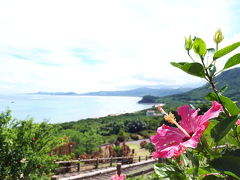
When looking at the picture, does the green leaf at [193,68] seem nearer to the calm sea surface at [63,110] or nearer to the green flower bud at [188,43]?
the green flower bud at [188,43]

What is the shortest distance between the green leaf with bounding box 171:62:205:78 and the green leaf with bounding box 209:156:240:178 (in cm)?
23

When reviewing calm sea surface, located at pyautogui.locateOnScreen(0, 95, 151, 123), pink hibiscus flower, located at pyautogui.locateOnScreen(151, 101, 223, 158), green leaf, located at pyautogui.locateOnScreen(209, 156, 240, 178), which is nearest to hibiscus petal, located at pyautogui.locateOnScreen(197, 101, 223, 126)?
pink hibiscus flower, located at pyautogui.locateOnScreen(151, 101, 223, 158)

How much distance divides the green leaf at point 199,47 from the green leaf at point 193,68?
0.06 meters

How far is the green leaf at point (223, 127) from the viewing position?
495 mm

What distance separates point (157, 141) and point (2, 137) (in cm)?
494

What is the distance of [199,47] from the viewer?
1.98 ft

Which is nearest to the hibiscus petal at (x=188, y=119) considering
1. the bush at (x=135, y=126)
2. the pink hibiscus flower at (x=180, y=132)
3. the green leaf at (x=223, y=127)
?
the pink hibiscus flower at (x=180, y=132)

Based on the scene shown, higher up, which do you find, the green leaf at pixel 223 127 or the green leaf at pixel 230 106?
the green leaf at pixel 230 106

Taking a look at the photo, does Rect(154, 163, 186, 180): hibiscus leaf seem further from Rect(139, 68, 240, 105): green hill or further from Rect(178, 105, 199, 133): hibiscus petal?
Rect(139, 68, 240, 105): green hill

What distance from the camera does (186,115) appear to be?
0.69 m

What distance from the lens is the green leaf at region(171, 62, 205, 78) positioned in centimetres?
57

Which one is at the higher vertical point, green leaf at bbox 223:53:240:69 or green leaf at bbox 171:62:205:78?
green leaf at bbox 223:53:240:69

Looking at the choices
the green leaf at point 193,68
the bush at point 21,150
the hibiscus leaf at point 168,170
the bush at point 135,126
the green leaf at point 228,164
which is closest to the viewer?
the green leaf at point 228,164

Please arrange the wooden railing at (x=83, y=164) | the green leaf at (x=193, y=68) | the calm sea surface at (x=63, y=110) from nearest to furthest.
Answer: the green leaf at (x=193, y=68) → the wooden railing at (x=83, y=164) → the calm sea surface at (x=63, y=110)
